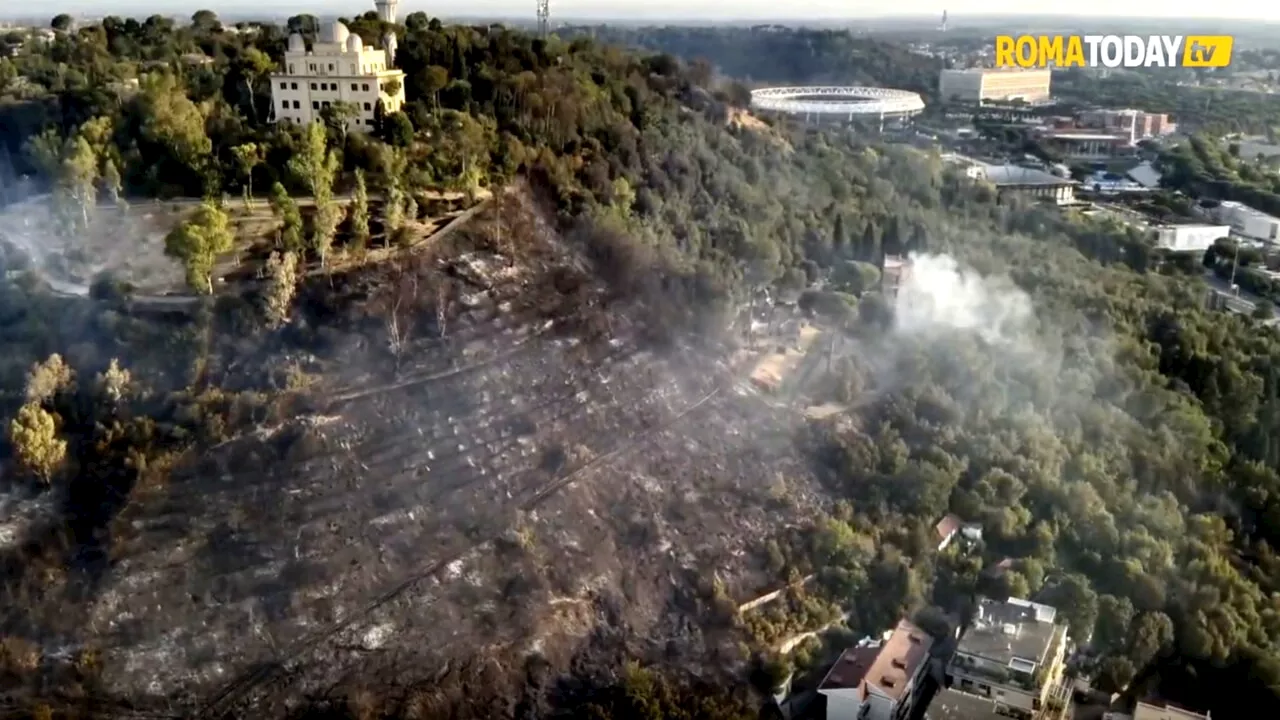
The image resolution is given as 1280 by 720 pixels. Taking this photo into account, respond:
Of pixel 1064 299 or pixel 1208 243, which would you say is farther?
pixel 1208 243

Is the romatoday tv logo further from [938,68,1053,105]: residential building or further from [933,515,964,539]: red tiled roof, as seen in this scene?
[933,515,964,539]: red tiled roof

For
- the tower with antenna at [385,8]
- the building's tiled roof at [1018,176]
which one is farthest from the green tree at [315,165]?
the building's tiled roof at [1018,176]

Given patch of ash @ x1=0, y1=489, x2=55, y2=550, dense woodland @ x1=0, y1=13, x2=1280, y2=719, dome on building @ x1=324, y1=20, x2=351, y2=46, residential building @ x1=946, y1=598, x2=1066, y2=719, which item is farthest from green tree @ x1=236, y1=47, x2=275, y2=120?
residential building @ x1=946, y1=598, x2=1066, y2=719

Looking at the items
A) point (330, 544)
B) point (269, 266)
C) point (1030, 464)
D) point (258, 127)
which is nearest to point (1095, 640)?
point (1030, 464)

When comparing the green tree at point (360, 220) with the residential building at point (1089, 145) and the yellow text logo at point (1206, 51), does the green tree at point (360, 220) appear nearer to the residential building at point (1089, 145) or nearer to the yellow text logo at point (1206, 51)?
the residential building at point (1089, 145)

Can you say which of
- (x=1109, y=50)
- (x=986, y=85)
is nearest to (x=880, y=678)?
(x=1109, y=50)

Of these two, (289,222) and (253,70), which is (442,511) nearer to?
(289,222)

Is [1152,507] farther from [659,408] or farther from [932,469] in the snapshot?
[659,408]
